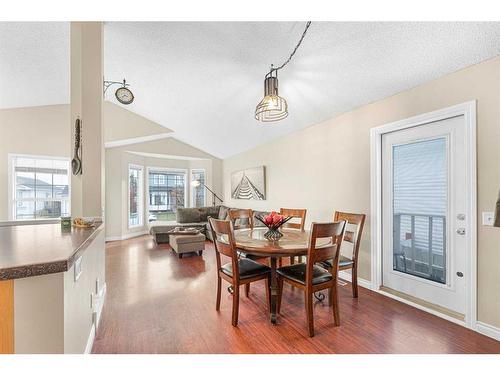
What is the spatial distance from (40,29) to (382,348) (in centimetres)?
434

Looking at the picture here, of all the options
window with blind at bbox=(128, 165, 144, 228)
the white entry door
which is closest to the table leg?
the white entry door

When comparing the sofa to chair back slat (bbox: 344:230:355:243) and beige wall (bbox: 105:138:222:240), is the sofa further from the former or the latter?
chair back slat (bbox: 344:230:355:243)

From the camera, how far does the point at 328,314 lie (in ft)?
7.76

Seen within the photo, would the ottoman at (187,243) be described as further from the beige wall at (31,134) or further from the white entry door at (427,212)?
the white entry door at (427,212)

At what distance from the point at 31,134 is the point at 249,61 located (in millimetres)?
4393

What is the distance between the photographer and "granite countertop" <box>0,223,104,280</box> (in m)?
0.92

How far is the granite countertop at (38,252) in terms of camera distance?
0.92 meters

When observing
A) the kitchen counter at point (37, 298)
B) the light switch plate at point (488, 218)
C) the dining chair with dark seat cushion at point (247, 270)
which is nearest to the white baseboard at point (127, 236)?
the dining chair with dark seat cushion at point (247, 270)

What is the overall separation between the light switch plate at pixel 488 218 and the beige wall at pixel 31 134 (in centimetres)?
621

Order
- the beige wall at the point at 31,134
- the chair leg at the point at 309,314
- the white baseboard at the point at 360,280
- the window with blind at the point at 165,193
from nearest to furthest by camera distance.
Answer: the chair leg at the point at 309,314 < the white baseboard at the point at 360,280 < the beige wall at the point at 31,134 < the window with blind at the point at 165,193

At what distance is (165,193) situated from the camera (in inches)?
Answer: 288

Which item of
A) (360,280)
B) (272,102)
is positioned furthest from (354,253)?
(272,102)

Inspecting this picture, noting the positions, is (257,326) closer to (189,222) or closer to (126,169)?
(189,222)
